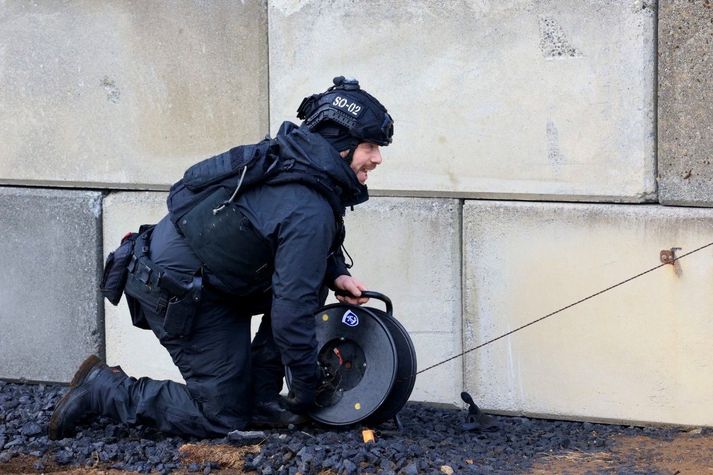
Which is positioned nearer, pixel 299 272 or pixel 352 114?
pixel 299 272

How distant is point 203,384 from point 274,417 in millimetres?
345

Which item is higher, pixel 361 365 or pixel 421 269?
pixel 421 269

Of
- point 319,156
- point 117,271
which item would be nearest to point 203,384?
point 117,271

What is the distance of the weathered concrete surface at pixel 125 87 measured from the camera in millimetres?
5410

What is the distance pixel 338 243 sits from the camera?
4.59m

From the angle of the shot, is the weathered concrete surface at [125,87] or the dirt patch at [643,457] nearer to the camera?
the dirt patch at [643,457]

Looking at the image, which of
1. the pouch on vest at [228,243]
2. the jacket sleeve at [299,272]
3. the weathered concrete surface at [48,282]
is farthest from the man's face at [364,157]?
the weathered concrete surface at [48,282]

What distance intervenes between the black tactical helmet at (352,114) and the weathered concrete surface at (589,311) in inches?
→ 38.4

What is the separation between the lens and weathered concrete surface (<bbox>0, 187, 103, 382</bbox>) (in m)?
5.71

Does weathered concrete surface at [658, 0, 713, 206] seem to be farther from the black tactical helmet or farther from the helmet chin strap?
the helmet chin strap

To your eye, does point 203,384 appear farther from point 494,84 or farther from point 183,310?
point 494,84

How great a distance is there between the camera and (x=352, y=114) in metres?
4.20

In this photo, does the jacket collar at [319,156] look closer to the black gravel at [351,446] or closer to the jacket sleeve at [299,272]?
the jacket sleeve at [299,272]

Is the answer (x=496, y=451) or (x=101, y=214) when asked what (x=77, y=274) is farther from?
(x=496, y=451)
